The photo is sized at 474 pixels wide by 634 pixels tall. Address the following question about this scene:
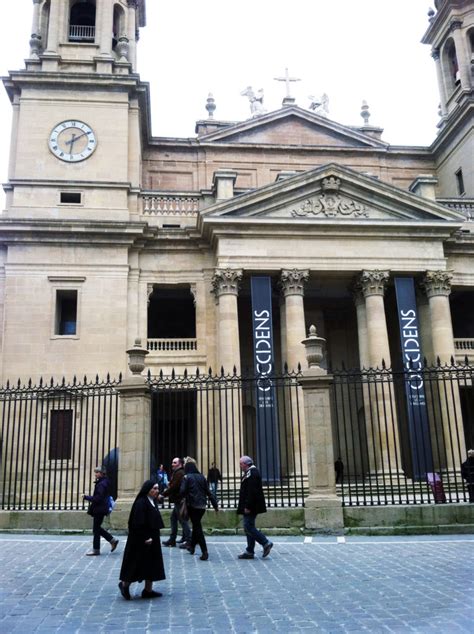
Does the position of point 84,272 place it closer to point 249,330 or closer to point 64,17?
point 249,330

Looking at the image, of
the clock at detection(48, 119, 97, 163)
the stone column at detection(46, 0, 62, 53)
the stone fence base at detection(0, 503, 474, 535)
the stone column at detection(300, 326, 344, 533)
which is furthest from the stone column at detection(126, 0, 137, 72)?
the stone fence base at detection(0, 503, 474, 535)

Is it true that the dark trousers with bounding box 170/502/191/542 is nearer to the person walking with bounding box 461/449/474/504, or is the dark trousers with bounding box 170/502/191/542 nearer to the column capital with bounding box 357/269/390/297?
the person walking with bounding box 461/449/474/504

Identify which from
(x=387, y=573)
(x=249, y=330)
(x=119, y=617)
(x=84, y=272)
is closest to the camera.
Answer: (x=119, y=617)

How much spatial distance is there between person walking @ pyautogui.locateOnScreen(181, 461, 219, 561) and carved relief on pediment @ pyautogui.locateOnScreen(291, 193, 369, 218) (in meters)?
16.1

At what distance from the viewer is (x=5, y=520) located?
46.1 ft

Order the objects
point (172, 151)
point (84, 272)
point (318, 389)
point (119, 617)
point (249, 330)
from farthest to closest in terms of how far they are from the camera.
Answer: point (172, 151), point (249, 330), point (84, 272), point (318, 389), point (119, 617)

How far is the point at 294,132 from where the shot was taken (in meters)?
32.0

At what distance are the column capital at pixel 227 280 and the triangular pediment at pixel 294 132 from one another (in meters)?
9.62

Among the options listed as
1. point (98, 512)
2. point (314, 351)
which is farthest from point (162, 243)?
point (98, 512)

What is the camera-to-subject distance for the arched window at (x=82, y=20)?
29.4 meters

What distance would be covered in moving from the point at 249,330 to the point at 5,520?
1618cm

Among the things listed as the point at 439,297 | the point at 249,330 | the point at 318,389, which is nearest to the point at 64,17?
the point at 249,330

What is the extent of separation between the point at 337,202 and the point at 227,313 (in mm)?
6405

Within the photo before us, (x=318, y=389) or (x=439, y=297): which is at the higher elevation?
(x=439, y=297)
